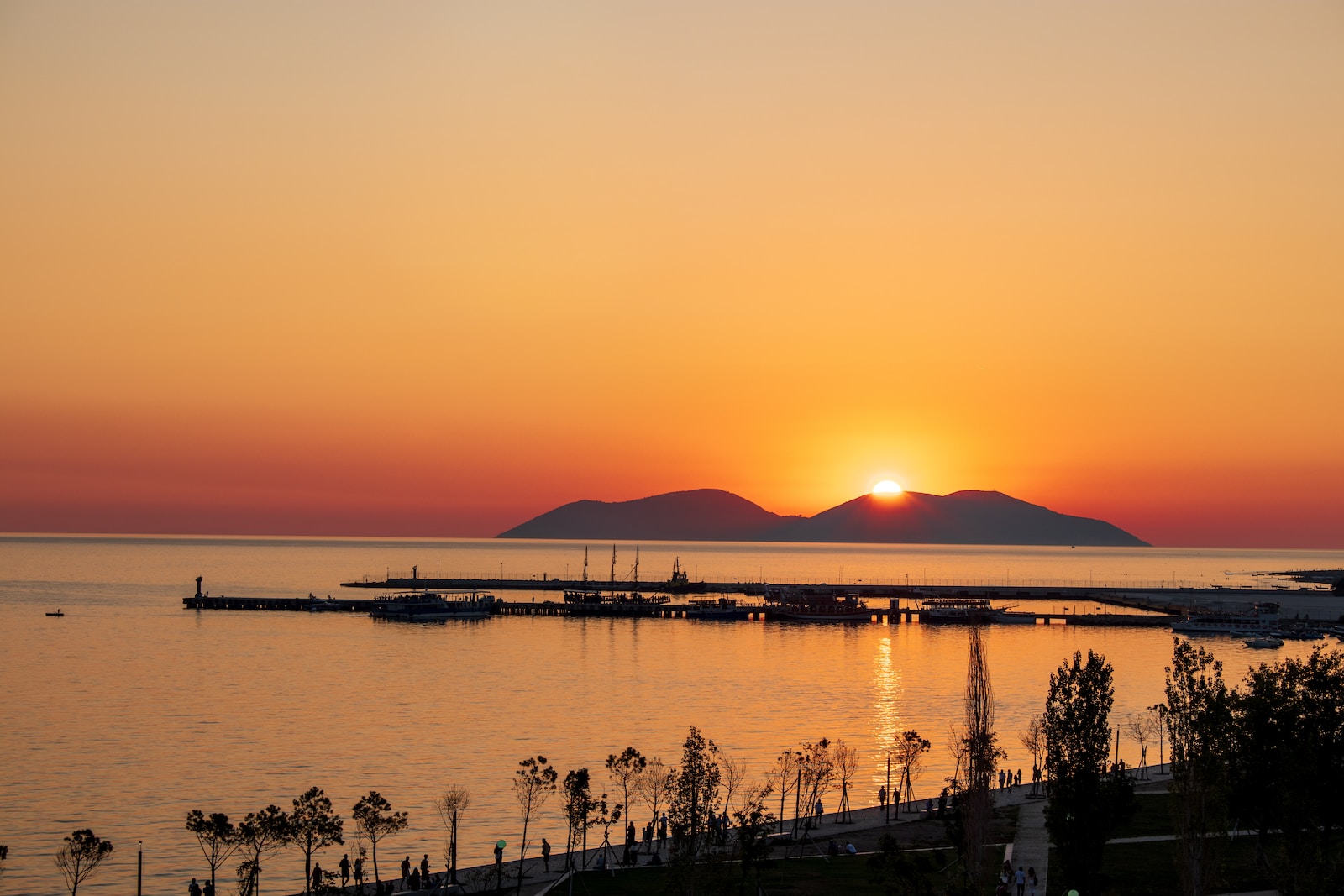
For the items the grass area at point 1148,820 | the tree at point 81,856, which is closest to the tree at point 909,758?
the grass area at point 1148,820

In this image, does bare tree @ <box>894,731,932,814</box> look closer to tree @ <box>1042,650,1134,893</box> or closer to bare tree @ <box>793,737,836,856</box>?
bare tree @ <box>793,737,836,856</box>

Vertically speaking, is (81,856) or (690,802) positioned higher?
(690,802)

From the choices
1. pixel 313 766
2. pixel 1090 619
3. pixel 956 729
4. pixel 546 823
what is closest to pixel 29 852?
pixel 313 766

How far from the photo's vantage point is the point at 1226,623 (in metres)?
151

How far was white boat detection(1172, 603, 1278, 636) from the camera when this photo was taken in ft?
481

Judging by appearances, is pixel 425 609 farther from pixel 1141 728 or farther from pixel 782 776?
pixel 782 776

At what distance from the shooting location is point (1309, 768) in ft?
129

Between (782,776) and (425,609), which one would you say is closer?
(782,776)

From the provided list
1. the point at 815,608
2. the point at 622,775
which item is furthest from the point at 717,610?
the point at 622,775

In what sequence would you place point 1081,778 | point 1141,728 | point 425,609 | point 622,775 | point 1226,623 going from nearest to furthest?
1. point 1081,778
2. point 622,775
3. point 1141,728
4. point 1226,623
5. point 425,609

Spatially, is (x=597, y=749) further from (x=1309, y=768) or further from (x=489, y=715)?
(x=1309, y=768)

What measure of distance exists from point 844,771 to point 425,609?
111250 mm

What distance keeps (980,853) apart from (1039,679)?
7641 centimetres

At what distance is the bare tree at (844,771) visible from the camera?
53.2 metres
